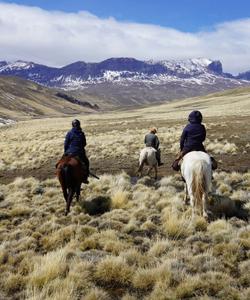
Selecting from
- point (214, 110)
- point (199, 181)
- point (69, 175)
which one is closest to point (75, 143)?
point (69, 175)

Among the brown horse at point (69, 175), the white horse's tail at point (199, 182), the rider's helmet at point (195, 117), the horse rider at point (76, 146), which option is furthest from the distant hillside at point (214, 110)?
the white horse's tail at point (199, 182)

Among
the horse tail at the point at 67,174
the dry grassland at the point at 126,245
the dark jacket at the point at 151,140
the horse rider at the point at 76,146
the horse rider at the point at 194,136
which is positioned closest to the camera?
the dry grassland at the point at 126,245

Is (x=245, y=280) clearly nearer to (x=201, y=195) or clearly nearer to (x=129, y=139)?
(x=201, y=195)

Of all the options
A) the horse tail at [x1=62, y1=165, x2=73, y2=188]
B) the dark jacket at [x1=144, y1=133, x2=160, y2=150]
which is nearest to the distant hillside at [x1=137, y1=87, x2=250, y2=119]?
the dark jacket at [x1=144, y1=133, x2=160, y2=150]

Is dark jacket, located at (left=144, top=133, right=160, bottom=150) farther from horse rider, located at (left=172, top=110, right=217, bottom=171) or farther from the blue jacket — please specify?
horse rider, located at (left=172, top=110, right=217, bottom=171)

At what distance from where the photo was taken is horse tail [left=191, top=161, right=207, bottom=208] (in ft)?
40.2

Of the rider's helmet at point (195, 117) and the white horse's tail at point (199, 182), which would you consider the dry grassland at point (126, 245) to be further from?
the rider's helmet at point (195, 117)

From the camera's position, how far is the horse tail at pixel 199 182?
12254 mm

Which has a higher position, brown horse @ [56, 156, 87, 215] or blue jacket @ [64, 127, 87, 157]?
blue jacket @ [64, 127, 87, 157]

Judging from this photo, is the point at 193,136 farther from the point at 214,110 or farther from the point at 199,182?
the point at 214,110

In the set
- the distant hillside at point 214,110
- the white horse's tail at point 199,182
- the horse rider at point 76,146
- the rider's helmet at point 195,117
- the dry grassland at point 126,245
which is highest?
the rider's helmet at point 195,117

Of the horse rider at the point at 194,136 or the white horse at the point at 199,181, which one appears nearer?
the white horse at the point at 199,181

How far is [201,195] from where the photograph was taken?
12.3 m

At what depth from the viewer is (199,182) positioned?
1223cm
